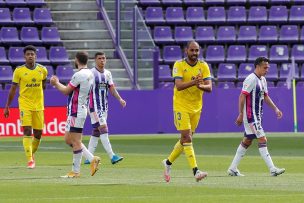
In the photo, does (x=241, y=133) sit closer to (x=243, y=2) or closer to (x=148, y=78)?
(x=148, y=78)

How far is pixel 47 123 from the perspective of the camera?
111 ft

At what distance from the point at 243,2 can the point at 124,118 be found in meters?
10.0

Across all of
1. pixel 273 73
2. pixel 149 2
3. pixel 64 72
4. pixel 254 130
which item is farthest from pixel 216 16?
pixel 254 130

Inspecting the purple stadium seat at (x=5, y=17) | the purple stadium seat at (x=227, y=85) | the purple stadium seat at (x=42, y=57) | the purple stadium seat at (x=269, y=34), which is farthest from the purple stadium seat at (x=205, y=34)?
the purple stadium seat at (x=5, y=17)

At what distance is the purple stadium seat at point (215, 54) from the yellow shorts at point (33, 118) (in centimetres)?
1957

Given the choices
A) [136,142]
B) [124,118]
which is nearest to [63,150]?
[136,142]

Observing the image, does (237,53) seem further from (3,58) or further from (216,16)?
(3,58)

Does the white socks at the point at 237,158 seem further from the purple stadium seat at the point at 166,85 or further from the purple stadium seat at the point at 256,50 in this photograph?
the purple stadium seat at the point at 256,50

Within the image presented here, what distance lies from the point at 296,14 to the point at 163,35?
5.46 m

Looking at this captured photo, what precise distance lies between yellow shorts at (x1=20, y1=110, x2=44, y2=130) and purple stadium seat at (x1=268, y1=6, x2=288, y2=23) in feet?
72.8

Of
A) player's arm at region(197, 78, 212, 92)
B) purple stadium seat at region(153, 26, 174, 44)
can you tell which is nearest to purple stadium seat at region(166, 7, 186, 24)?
purple stadium seat at region(153, 26, 174, 44)

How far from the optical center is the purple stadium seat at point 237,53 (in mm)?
40812

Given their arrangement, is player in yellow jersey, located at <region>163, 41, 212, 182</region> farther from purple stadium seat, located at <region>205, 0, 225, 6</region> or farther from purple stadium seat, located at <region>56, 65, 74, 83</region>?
purple stadium seat, located at <region>205, 0, 225, 6</region>

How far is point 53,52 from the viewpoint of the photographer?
1535 inches
